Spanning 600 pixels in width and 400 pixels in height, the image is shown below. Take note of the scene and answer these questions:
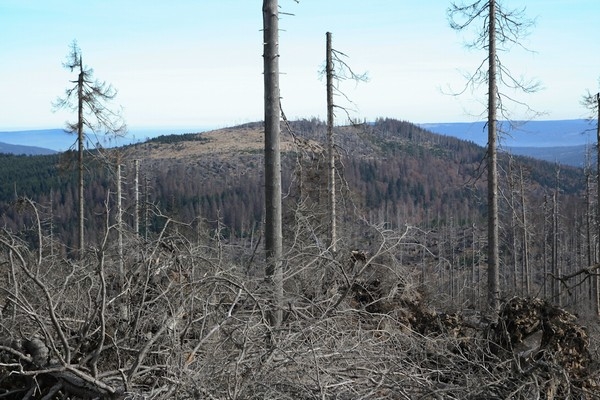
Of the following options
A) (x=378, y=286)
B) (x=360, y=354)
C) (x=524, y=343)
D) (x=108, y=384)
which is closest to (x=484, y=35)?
(x=378, y=286)

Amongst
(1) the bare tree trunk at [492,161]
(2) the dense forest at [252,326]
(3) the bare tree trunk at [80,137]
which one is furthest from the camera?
(3) the bare tree trunk at [80,137]

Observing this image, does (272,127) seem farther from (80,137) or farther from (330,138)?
(80,137)

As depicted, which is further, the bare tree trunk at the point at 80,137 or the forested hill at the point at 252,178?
the forested hill at the point at 252,178

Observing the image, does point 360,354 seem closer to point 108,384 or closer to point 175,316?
point 175,316

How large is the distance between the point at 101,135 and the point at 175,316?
16249 millimetres

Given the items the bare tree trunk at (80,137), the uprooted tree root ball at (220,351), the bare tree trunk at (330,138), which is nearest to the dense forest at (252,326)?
the uprooted tree root ball at (220,351)

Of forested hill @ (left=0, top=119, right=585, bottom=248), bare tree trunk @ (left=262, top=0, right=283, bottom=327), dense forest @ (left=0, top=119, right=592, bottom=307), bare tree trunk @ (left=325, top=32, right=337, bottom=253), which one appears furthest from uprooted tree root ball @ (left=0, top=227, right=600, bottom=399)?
forested hill @ (left=0, top=119, right=585, bottom=248)

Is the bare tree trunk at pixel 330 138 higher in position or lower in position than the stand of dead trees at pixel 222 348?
higher

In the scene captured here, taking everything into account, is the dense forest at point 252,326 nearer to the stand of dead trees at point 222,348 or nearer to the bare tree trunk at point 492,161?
the stand of dead trees at point 222,348

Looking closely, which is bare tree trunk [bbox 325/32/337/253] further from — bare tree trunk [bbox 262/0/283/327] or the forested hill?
the forested hill

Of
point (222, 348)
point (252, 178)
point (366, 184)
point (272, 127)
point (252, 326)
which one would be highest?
point (272, 127)

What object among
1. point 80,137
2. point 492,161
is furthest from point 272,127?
point 80,137

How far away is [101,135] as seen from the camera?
19.8 meters

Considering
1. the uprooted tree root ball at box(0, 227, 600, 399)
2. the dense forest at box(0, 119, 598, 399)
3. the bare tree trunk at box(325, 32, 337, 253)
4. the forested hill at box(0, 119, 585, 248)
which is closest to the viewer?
the uprooted tree root ball at box(0, 227, 600, 399)
